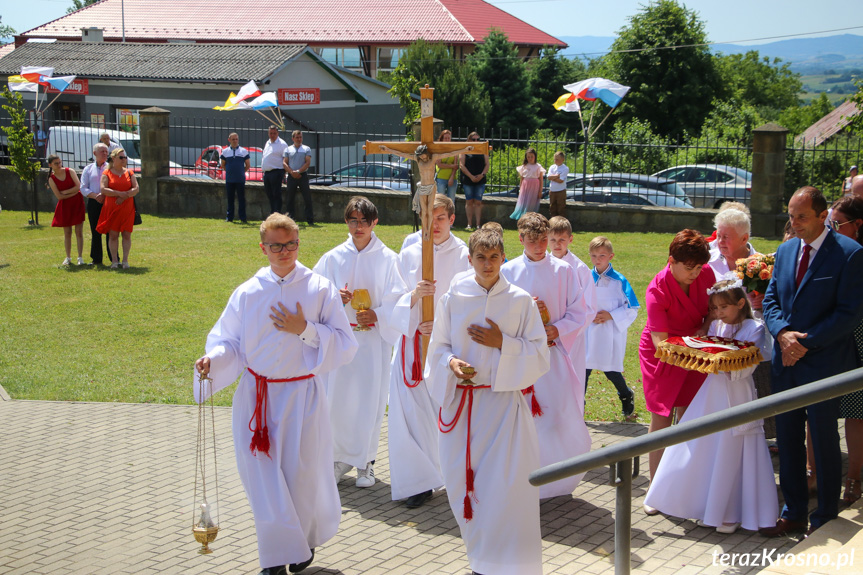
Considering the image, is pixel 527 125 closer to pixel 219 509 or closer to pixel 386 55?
pixel 386 55

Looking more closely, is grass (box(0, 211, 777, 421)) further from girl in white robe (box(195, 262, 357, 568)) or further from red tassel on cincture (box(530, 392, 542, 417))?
girl in white robe (box(195, 262, 357, 568))

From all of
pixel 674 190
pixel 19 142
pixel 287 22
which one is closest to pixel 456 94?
pixel 674 190

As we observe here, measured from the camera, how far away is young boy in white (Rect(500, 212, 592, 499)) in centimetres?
615

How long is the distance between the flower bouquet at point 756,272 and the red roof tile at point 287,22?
5213 centimetres

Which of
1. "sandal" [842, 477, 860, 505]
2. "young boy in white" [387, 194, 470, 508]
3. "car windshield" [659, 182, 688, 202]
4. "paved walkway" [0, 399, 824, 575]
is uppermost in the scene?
"car windshield" [659, 182, 688, 202]

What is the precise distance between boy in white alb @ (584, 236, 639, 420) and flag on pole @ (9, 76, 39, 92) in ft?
66.2

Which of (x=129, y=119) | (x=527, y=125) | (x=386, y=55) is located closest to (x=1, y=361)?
(x=129, y=119)

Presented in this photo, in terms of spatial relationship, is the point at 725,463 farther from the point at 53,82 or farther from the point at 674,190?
the point at 53,82

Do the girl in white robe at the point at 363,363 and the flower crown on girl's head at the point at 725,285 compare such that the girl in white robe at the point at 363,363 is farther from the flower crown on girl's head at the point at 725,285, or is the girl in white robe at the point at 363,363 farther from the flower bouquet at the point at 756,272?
the flower bouquet at the point at 756,272

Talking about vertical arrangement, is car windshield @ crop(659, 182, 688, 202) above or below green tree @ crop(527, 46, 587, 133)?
below

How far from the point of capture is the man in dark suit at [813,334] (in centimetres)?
521

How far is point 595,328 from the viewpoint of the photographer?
781 cm

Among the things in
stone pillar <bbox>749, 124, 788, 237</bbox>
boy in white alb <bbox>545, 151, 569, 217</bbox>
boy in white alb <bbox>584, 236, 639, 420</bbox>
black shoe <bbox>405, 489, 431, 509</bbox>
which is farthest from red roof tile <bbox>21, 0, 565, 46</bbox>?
black shoe <bbox>405, 489, 431, 509</bbox>

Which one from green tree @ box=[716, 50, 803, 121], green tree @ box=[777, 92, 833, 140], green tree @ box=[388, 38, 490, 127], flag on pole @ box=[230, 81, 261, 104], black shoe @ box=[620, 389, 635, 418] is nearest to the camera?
black shoe @ box=[620, 389, 635, 418]
